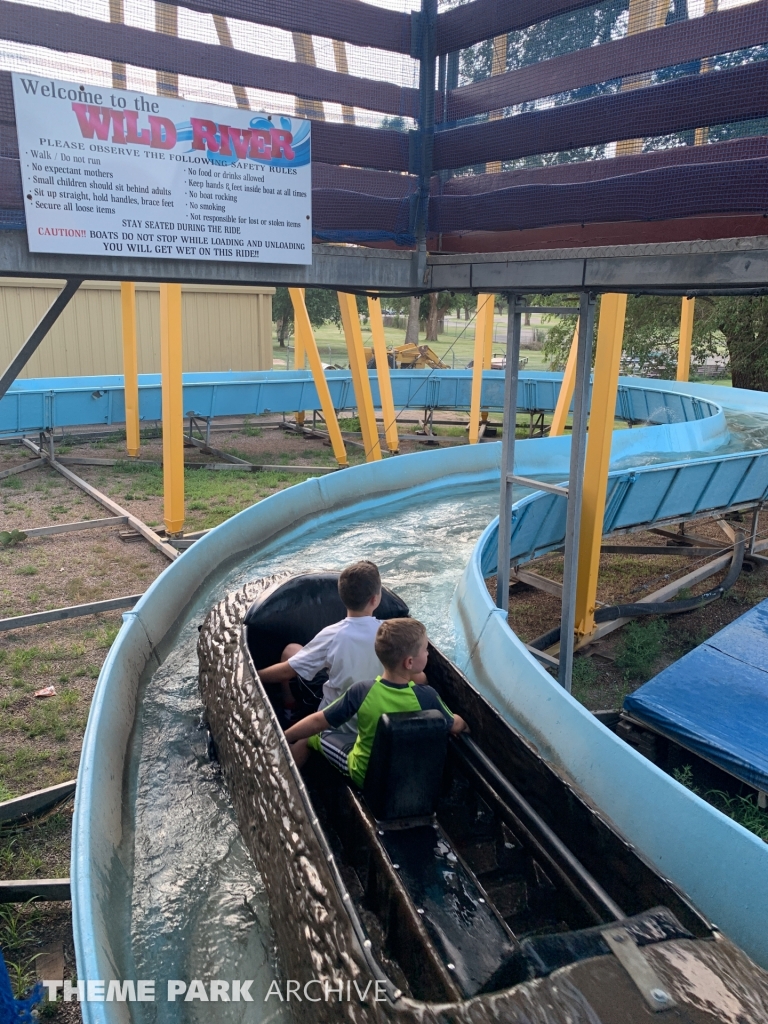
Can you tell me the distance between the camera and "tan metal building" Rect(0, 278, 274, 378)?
15.9m

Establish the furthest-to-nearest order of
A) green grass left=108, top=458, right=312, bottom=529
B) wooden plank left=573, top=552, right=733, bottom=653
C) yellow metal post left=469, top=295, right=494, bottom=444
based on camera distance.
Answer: yellow metal post left=469, top=295, right=494, bottom=444 → green grass left=108, top=458, right=312, bottom=529 → wooden plank left=573, top=552, right=733, bottom=653

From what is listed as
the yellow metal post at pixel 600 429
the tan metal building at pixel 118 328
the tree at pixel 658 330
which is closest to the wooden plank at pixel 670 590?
the yellow metal post at pixel 600 429

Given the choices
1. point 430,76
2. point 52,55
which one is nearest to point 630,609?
point 430,76

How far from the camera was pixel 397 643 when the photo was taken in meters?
2.84

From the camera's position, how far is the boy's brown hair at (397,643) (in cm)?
284

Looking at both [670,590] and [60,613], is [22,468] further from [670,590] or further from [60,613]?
[670,590]

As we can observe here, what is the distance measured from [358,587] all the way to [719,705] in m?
3.09

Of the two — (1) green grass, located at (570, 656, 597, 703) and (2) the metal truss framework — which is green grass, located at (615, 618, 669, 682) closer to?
(1) green grass, located at (570, 656, 597, 703)

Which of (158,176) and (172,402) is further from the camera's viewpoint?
(172,402)

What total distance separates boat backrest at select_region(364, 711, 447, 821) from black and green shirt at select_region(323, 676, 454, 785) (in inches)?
2.2

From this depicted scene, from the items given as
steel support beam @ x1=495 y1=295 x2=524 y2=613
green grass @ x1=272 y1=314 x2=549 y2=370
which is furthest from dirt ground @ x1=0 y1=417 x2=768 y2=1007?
green grass @ x1=272 y1=314 x2=549 y2=370

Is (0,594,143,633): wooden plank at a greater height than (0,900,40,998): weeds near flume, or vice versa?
(0,594,143,633): wooden plank

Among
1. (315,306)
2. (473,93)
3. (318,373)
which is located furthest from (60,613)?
(315,306)

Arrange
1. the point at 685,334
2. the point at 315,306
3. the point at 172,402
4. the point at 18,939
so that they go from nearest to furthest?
the point at 18,939
the point at 172,402
the point at 685,334
the point at 315,306
